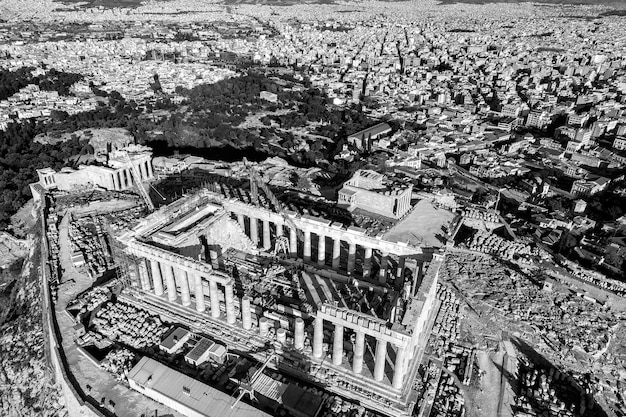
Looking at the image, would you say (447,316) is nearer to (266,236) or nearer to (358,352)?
(358,352)

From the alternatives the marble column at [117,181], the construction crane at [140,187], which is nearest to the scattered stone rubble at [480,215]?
the construction crane at [140,187]

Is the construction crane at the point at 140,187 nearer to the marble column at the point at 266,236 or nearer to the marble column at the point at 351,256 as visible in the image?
the marble column at the point at 266,236

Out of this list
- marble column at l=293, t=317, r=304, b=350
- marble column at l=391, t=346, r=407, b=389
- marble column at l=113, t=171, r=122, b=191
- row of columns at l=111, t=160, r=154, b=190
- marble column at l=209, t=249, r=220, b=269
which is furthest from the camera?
row of columns at l=111, t=160, r=154, b=190

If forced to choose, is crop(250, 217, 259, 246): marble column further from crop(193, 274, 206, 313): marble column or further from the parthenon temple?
crop(193, 274, 206, 313): marble column

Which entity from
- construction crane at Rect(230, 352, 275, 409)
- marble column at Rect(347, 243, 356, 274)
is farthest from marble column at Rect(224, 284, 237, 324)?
marble column at Rect(347, 243, 356, 274)

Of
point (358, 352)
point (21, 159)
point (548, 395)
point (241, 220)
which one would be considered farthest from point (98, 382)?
point (21, 159)

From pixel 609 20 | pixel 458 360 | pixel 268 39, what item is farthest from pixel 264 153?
pixel 609 20

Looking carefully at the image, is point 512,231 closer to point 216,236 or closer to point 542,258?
point 542,258
